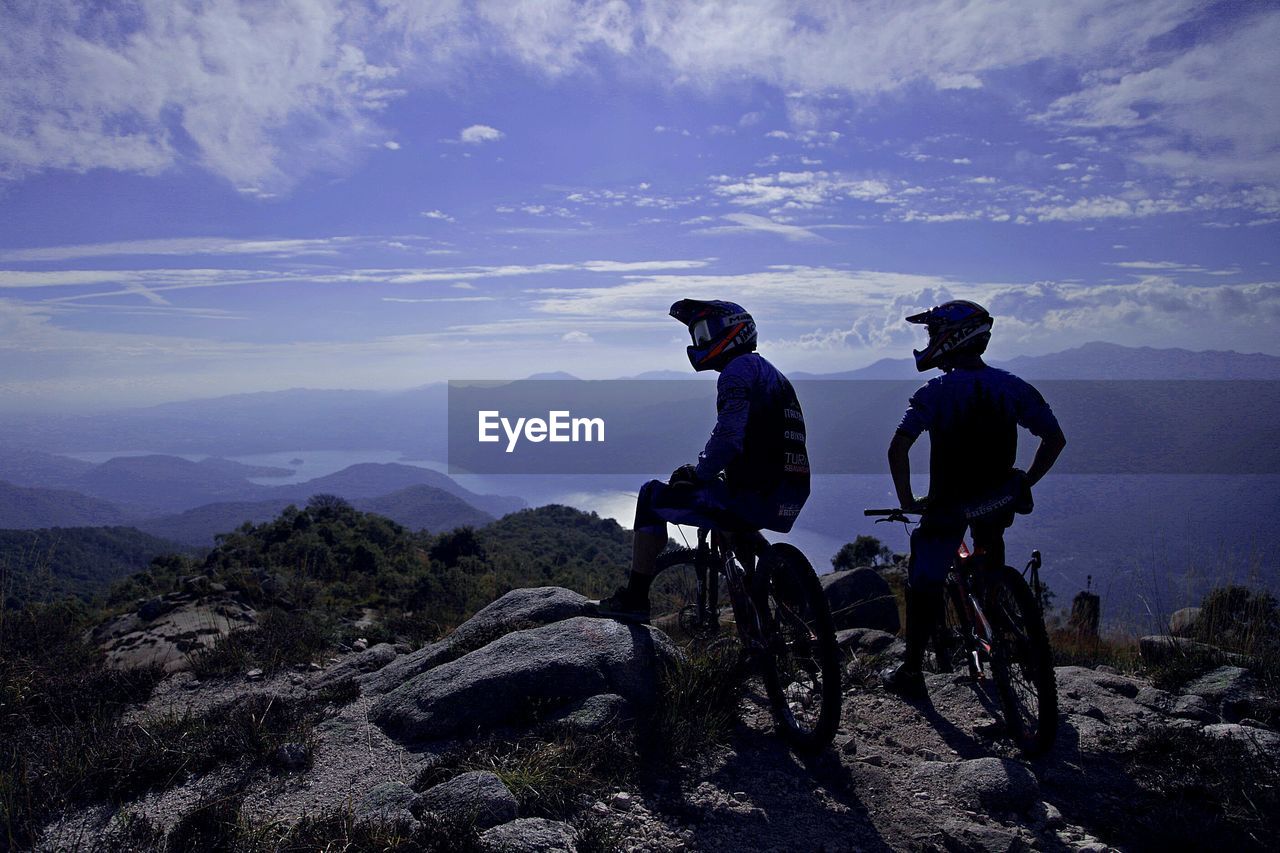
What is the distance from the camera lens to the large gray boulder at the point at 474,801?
11.8 feet

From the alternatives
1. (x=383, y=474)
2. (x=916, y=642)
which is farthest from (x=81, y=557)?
(x=383, y=474)

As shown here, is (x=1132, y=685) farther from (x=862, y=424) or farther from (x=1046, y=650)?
(x=862, y=424)

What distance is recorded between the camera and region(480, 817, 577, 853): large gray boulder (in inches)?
131

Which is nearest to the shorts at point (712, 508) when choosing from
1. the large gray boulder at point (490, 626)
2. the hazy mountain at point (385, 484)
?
the large gray boulder at point (490, 626)

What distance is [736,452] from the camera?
4.56m

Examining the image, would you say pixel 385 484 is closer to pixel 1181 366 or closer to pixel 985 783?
pixel 985 783

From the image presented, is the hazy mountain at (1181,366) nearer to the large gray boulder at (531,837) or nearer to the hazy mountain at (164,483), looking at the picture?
the hazy mountain at (164,483)

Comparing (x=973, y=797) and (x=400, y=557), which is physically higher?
(x=973, y=797)

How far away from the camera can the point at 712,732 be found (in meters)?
4.64

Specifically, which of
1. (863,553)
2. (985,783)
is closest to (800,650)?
(985,783)

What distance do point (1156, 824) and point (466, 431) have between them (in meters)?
168

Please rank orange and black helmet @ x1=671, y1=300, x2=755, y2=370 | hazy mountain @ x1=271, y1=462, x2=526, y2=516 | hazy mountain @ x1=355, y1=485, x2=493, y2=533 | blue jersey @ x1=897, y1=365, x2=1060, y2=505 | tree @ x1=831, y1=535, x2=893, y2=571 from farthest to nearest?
hazy mountain @ x1=271, y1=462, x2=526, y2=516, hazy mountain @ x1=355, y1=485, x2=493, y2=533, tree @ x1=831, y1=535, x2=893, y2=571, orange and black helmet @ x1=671, y1=300, x2=755, y2=370, blue jersey @ x1=897, y1=365, x2=1060, y2=505

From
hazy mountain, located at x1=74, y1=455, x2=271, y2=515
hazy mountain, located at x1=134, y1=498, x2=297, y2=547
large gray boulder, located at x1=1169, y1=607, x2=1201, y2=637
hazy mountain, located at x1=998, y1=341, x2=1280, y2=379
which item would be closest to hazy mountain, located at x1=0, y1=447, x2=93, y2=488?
hazy mountain, located at x1=74, y1=455, x2=271, y2=515

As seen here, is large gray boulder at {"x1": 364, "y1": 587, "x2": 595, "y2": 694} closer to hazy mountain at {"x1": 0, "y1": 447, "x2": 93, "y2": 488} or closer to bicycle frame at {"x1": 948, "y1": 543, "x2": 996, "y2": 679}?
bicycle frame at {"x1": 948, "y1": 543, "x2": 996, "y2": 679}
